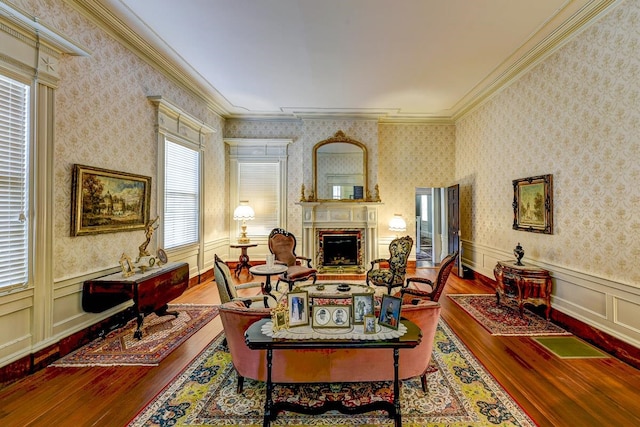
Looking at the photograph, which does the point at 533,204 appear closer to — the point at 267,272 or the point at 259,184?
the point at 267,272

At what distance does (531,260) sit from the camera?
4039 mm

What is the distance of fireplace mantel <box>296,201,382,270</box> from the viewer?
6.39m

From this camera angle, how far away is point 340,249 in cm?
649

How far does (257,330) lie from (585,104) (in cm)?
418

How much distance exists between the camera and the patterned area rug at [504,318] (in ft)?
10.9

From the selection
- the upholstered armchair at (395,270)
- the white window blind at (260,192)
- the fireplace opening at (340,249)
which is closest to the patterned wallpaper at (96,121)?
the white window blind at (260,192)

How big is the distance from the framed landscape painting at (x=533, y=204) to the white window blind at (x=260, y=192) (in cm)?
473

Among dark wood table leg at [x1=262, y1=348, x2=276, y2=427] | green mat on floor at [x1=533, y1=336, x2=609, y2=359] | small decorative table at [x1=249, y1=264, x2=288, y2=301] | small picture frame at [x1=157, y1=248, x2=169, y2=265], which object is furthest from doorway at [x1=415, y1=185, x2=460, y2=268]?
small picture frame at [x1=157, y1=248, x2=169, y2=265]

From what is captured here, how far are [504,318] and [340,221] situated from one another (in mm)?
3570

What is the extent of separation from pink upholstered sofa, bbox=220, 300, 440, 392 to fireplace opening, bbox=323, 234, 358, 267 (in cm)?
427

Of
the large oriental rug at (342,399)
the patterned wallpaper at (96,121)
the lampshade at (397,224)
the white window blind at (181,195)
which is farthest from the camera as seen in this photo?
A: the lampshade at (397,224)

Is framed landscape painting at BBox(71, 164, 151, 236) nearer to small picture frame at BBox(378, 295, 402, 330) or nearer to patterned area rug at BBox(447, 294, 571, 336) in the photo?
small picture frame at BBox(378, 295, 402, 330)

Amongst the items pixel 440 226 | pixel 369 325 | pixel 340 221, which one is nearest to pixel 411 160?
pixel 440 226

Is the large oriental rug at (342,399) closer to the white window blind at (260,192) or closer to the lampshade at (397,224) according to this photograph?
the lampshade at (397,224)
